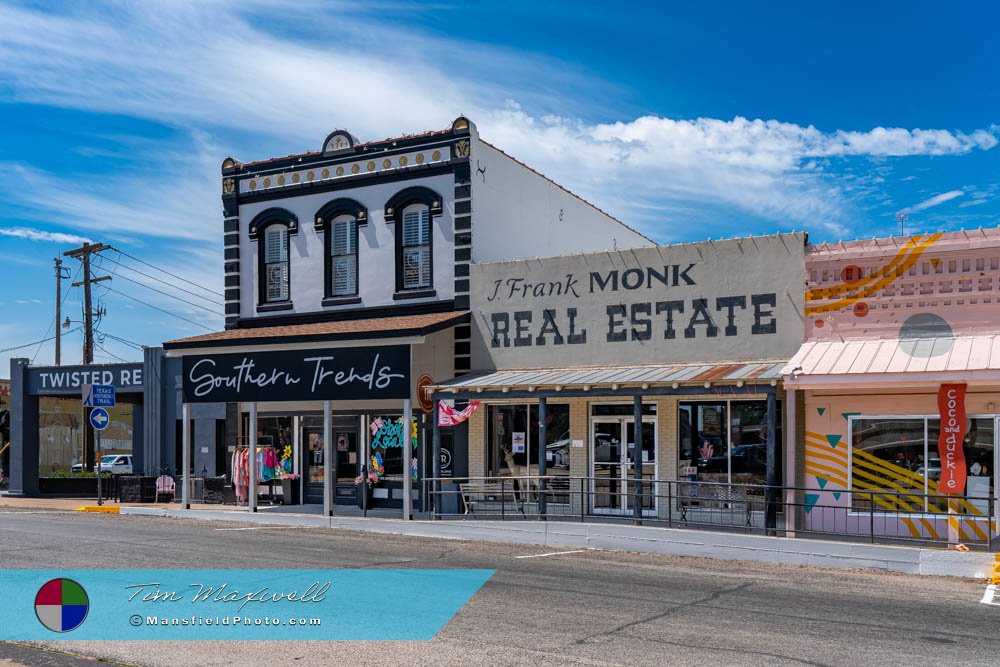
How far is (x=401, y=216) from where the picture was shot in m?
24.4

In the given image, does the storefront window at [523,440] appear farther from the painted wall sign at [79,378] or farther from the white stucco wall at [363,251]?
the painted wall sign at [79,378]

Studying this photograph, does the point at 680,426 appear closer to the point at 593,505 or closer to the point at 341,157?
the point at 593,505

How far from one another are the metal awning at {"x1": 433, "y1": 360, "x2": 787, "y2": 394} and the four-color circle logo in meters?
9.89

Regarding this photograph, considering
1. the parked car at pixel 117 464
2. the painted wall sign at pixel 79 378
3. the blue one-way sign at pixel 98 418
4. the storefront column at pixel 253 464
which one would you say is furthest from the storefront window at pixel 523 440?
the parked car at pixel 117 464

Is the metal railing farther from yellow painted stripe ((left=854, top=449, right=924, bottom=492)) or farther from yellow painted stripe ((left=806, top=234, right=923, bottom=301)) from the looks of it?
yellow painted stripe ((left=806, top=234, right=923, bottom=301))

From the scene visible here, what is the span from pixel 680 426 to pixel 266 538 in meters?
8.69

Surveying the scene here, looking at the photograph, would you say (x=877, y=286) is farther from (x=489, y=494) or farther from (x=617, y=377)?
(x=489, y=494)

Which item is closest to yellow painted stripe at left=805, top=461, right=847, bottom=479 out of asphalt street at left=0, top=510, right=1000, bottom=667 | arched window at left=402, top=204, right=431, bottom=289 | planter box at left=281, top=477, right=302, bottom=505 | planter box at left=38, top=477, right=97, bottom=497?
asphalt street at left=0, top=510, right=1000, bottom=667

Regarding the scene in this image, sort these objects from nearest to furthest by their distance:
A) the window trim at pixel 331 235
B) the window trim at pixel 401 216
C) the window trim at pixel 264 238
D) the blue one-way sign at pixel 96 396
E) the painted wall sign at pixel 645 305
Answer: the painted wall sign at pixel 645 305 < the window trim at pixel 401 216 < the window trim at pixel 331 235 < the window trim at pixel 264 238 < the blue one-way sign at pixel 96 396

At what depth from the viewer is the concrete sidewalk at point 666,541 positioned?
14.6 m

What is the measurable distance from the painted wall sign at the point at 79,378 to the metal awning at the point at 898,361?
911 inches

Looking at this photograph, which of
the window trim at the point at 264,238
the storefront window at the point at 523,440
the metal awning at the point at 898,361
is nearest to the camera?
the metal awning at the point at 898,361

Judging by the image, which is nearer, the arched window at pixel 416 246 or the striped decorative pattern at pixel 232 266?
the arched window at pixel 416 246
